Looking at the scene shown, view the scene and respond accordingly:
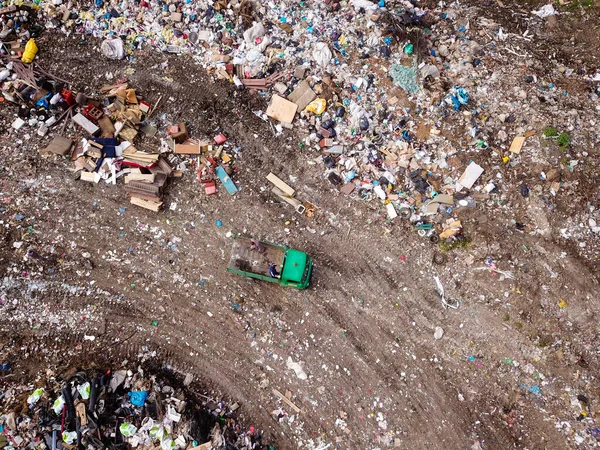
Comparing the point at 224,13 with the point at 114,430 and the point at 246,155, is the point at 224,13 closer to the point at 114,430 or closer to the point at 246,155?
the point at 246,155

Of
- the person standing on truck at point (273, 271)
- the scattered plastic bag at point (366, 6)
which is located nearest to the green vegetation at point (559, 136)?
the scattered plastic bag at point (366, 6)

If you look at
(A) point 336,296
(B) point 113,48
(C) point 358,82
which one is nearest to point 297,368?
(A) point 336,296

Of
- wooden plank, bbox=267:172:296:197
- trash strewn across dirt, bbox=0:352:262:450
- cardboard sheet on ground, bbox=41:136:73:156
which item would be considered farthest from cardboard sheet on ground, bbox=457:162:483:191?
cardboard sheet on ground, bbox=41:136:73:156

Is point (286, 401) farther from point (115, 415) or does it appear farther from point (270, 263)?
point (115, 415)

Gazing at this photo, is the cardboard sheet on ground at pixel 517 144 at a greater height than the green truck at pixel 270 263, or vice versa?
the cardboard sheet on ground at pixel 517 144

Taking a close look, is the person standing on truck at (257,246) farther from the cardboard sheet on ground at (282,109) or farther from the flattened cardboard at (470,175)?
the flattened cardboard at (470,175)

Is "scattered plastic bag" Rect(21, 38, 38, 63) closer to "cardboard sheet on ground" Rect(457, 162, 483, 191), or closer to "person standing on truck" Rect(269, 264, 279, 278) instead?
"person standing on truck" Rect(269, 264, 279, 278)

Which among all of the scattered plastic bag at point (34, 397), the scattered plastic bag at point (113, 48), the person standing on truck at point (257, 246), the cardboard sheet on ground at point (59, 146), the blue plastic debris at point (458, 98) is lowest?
the scattered plastic bag at point (34, 397)
